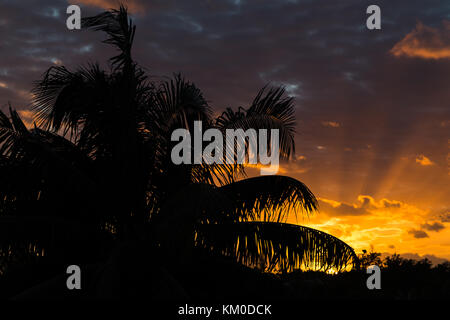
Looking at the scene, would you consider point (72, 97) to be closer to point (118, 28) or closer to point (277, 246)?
point (118, 28)

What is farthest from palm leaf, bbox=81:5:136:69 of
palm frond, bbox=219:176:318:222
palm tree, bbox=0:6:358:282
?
palm frond, bbox=219:176:318:222

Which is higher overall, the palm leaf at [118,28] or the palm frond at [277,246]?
the palm leaf at [118,28]

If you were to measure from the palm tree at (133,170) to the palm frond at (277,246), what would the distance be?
0.07ft

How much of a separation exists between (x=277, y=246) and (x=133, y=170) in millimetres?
3418

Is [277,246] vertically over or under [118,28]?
under

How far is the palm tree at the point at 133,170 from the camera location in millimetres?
10562

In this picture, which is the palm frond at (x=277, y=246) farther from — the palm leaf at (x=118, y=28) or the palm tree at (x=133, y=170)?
the palm leaf at (x=118, y=28)

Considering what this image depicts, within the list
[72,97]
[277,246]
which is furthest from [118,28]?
[277,246]

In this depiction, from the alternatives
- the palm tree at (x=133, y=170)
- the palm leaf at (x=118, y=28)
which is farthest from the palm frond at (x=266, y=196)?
the palm leaf at (x=118, y=28)

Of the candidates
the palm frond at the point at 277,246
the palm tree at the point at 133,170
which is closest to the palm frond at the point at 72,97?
the palm tree at the point at 133,170

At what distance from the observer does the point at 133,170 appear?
10844 mm

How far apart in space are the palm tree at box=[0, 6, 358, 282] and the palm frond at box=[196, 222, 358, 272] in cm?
2

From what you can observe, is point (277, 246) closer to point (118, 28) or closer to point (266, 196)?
point (266, 196)
